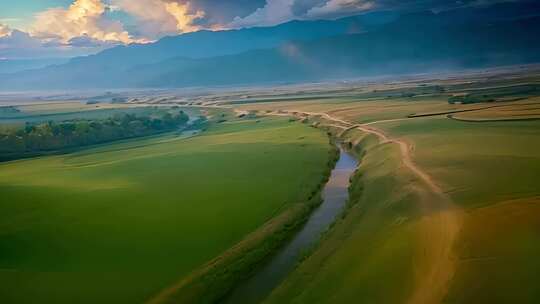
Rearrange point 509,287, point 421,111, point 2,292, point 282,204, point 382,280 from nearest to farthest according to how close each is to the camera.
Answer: point 509,287 → point 382,280 → point 2,292 → point 282,204 → point 421,111

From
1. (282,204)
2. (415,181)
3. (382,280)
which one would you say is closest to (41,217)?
(282,204)

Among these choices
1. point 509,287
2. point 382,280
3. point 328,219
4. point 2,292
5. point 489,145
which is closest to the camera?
point 509,287

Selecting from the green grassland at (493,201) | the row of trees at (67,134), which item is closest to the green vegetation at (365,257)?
the green grassland at (493,201)

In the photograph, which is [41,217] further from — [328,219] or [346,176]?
[346,176]

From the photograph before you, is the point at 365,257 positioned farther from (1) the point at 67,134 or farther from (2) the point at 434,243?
(1) the point at 67,134

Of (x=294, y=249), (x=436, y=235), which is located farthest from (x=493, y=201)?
(x=294, y=249)

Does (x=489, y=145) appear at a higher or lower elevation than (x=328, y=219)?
higher

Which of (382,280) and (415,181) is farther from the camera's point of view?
(415,181)
